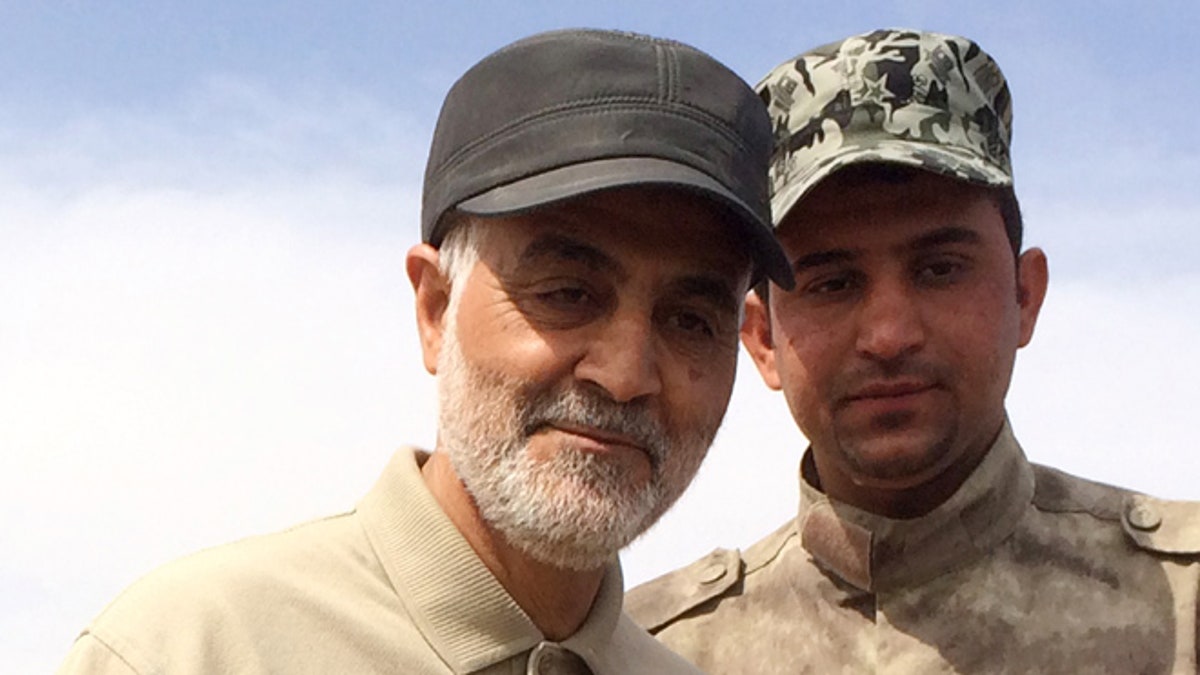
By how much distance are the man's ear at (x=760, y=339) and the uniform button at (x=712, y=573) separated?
2.37 feet

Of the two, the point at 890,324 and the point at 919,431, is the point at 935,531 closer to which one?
the point at 919,431

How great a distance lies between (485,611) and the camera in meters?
3.44

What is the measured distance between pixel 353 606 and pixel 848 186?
6.23 feet

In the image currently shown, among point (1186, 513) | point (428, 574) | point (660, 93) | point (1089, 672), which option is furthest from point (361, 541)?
point (1186, 513)

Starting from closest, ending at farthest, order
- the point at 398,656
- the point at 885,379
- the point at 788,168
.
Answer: the point at 398,656 → the point at 885,379 → the point at 788,168

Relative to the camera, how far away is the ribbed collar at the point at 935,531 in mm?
4609

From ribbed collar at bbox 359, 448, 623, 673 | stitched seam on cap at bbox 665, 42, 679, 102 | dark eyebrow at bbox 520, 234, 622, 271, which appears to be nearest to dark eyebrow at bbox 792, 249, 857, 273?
stitched seam on cap at bbox 665, 42, 679, 102

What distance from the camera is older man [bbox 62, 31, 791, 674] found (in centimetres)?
335

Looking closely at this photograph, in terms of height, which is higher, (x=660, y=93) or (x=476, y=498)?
(x=660, y=93)

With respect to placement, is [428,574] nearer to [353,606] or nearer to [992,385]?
[353,606]

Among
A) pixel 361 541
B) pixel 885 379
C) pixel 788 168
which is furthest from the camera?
pixel 788 168

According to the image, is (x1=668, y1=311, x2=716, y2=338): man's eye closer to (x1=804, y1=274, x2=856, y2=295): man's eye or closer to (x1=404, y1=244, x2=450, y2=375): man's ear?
(x1=404, y1=244, x2=450, y2=375): man's ear

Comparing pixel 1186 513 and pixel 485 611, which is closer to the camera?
pixel 485 611

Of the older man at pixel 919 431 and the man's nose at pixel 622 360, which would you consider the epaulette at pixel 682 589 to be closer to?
the older man at pixel 919 431
